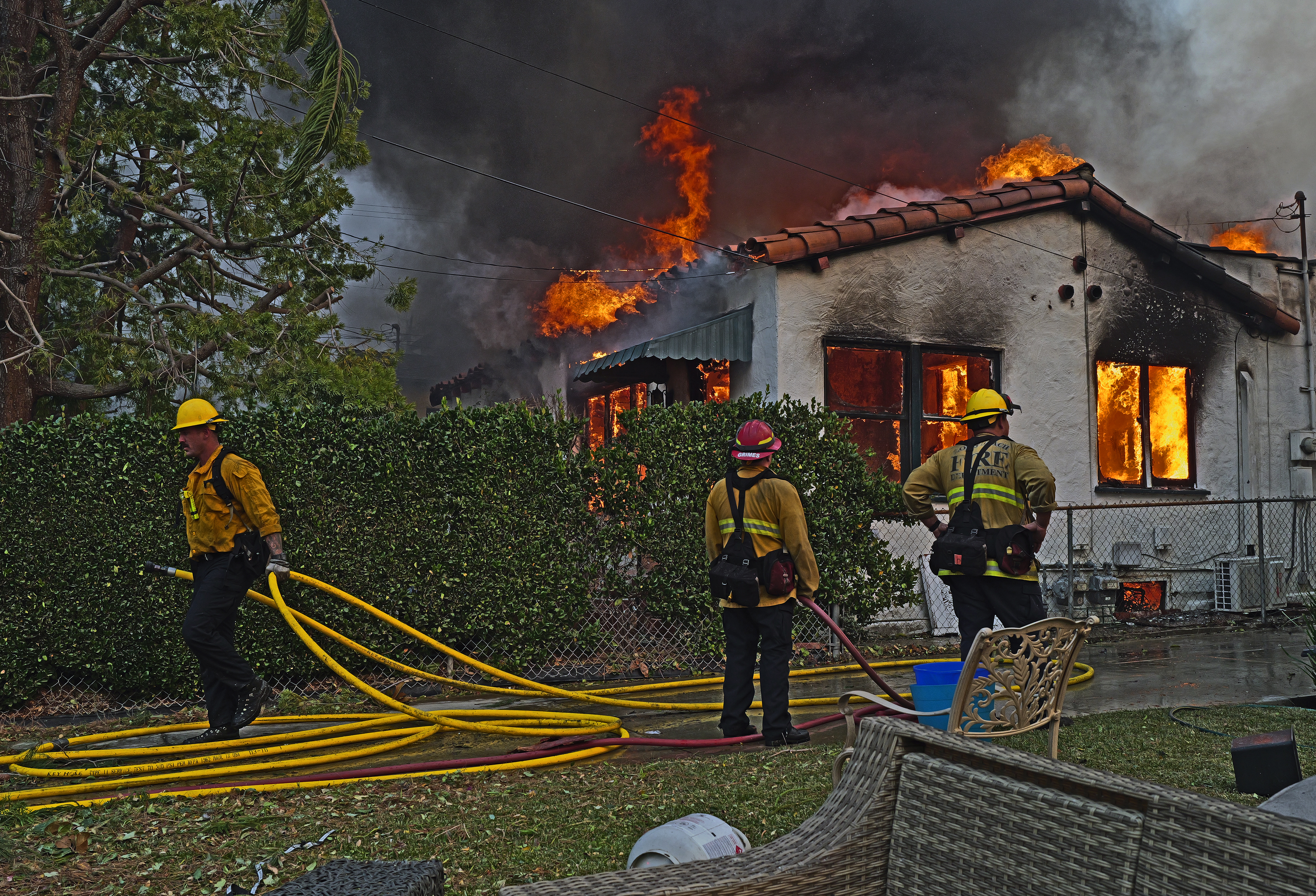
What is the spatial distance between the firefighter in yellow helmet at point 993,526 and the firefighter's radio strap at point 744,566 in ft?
2.84

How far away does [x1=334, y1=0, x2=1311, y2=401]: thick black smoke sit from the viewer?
2528cm

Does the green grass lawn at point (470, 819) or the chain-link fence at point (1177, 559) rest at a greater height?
the chain-link fence at point (1177, 559)

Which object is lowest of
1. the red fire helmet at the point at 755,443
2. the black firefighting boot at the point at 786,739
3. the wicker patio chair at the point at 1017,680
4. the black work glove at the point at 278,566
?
the black firefighting boot at the point at 786,739

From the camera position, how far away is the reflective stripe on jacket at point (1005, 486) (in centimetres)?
541

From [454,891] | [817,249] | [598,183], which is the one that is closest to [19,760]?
[454,891]

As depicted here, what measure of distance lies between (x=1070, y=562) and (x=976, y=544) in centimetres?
548

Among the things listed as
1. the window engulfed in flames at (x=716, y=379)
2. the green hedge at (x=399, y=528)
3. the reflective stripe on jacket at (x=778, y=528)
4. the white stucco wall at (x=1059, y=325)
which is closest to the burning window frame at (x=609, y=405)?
the window engulfed in flames at (x=716, y=379)

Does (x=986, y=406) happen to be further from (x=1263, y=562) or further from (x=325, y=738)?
(x=1263, y=562)

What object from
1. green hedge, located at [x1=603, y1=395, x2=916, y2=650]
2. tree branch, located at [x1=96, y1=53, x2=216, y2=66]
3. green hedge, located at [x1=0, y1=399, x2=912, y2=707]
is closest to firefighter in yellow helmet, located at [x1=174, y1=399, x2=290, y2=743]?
green hedge, located at [x1=0, y1=399, x2=912, y2=707]

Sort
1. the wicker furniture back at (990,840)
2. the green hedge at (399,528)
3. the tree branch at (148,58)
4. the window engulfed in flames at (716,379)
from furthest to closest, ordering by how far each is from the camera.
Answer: the window engulfed in flames at (716,379) → the tree branch at (148,58) → the green hedge at (399,528) → the wicker furniture back at (990,840)

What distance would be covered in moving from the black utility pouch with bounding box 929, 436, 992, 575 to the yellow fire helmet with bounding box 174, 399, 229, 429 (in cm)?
447

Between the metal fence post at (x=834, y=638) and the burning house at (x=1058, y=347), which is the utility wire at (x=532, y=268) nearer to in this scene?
the burning house at (x=1058, y=347)

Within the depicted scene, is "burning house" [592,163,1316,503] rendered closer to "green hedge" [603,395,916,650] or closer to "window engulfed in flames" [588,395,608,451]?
"window engulfed in flames" [588,395,608,451]

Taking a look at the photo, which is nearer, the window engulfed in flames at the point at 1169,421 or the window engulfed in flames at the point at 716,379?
the window engulfed in flames at the point at 716,379
